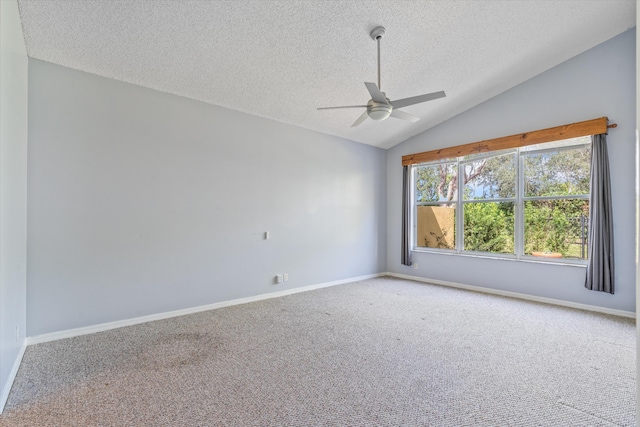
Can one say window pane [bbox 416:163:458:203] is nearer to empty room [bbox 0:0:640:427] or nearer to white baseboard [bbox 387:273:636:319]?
empty room [bbox 0:0:640:427]

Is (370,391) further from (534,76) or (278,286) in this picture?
(534,76)

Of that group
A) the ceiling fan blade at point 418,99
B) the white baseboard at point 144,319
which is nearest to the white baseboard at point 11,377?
the white baseboard at point 144,319

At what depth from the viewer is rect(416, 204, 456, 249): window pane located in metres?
5.46

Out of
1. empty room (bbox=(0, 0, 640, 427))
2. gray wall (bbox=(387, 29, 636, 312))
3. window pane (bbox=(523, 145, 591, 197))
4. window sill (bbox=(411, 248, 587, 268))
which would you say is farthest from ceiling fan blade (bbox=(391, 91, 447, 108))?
window sill (bbox=(411, 248, 587, 268))

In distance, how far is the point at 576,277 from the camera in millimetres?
4027

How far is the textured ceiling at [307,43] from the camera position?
8.69 ft

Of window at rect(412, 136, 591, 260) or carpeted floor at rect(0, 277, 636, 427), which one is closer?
carpeted floor at rect(0, 277, 636, 427)

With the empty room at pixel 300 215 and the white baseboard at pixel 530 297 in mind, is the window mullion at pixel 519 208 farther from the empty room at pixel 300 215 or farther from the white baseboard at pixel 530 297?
the white baseboard at pixel 530 297

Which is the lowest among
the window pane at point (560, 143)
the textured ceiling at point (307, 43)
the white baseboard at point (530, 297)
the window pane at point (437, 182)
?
the white baseboard at point (530, 297)

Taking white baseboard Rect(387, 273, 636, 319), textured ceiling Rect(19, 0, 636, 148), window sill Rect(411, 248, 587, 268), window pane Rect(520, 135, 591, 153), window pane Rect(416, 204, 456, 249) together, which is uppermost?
textured ceiling Rect(19, 0, 636, 148)

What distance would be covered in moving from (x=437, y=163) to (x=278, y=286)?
12.2ft

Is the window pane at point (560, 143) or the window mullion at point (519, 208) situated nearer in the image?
the window pane at point (560, 143)

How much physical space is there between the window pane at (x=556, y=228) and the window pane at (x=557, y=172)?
159 millimetres

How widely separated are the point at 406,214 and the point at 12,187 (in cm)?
547
